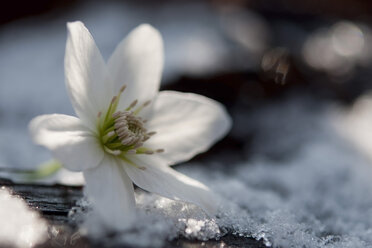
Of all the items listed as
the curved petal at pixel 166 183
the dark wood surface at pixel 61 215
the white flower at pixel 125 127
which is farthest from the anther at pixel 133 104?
the dark wood surface at pixel 61 215

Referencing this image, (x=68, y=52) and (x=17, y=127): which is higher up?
(x=68, y=52)

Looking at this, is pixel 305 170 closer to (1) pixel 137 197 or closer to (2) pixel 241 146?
(2) pixel 241 146

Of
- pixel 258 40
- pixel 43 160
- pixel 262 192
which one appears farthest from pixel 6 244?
pixel 258 40

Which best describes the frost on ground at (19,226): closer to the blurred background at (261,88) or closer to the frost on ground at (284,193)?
the frost on ground at (284,193)

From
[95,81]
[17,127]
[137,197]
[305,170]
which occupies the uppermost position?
[95,81]

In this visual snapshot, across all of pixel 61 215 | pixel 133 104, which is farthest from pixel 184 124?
pixel 61 215

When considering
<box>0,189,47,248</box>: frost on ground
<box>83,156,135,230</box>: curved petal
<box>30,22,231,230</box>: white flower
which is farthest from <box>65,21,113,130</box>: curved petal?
<box>0,189,47,248</box>: frost on ground

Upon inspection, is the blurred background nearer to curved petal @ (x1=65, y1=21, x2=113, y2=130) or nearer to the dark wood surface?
the dark wood surface
